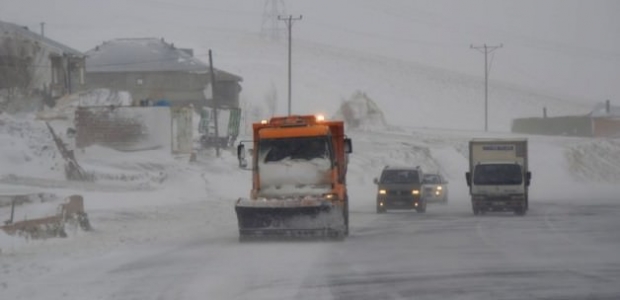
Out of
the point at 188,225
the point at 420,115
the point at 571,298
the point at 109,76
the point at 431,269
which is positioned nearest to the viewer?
the point at 571,298

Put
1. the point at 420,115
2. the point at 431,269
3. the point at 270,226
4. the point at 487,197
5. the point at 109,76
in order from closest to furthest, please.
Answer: the point at 431,269
the point at 270,226
the point at 487,197
the point at 109,76
the point at 420,115

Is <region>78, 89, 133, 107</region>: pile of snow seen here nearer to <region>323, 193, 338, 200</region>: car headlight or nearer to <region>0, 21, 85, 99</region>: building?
<region>0, 21, 85, 99</region>: building

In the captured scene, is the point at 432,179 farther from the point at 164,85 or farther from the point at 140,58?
the point at 140,58

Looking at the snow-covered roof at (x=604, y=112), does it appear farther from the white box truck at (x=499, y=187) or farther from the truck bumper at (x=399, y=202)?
the white box truck at (x=499, y=187)

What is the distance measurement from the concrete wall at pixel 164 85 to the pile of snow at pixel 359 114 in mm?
13077

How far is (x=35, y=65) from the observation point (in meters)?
70.9

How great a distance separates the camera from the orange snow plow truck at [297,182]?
25156 mm

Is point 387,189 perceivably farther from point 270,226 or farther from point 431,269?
point 431,269

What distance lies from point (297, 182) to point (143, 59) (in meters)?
67.7

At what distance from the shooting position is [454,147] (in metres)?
84.1

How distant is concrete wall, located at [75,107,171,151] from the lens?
172ft

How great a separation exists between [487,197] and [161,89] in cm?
5180

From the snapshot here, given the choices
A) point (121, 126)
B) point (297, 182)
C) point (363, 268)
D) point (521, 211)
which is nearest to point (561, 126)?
point (121, 126)

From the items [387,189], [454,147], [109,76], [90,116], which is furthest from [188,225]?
[109,76]
